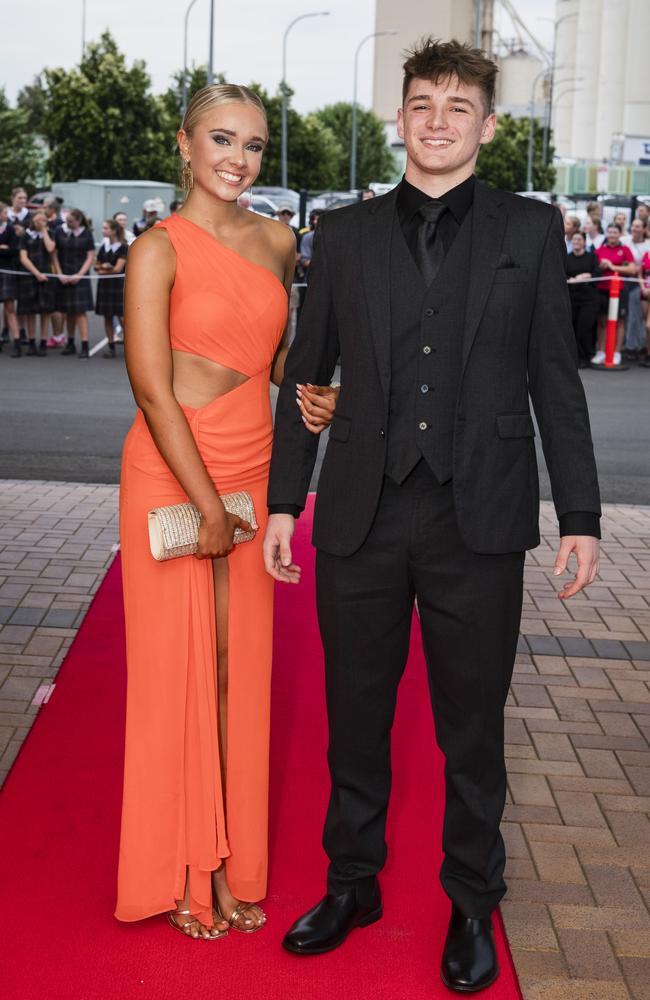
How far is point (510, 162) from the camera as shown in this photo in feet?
233

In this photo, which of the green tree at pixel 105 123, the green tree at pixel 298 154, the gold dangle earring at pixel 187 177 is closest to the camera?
the gold dangle earring at pixel 187 177

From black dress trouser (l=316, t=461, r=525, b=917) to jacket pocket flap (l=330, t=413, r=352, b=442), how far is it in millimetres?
156

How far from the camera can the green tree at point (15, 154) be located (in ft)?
203

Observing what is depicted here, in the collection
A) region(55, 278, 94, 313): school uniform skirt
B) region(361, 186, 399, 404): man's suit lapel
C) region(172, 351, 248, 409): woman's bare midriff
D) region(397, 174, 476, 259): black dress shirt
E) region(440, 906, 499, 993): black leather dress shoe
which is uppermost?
region(397, 174, 476, 259): black dress shirt

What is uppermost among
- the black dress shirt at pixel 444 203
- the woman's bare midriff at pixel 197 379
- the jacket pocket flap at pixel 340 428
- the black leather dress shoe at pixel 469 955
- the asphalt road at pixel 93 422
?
the black dress shirt at pixel 444 203

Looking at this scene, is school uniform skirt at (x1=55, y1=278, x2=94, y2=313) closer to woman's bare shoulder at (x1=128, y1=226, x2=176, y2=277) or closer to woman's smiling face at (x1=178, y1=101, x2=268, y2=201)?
woman's smiling face at (x1=178, y1=101, x2=268, y2=201)

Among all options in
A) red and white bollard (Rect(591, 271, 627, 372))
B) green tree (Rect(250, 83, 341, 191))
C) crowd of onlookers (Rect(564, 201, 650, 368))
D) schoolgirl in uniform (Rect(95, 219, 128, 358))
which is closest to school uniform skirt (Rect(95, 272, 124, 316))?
schoolgirl in uniform (Rect(95, 219, 128, 358))

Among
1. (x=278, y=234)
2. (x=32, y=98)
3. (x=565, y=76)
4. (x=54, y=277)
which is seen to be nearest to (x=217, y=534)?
(x=278, y=234)

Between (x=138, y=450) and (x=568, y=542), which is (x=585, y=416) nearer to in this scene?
(x=568, y=542)

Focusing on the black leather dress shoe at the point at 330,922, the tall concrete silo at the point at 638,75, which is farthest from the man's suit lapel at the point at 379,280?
the tall concrete silo at the point at 638,75

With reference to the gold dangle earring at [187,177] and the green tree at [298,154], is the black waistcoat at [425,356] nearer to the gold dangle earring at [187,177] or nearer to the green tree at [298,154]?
the gold dangle earring at [187,177]

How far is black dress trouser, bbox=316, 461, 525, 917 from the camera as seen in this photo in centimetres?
294

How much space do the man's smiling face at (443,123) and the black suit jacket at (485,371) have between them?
0.13 metres

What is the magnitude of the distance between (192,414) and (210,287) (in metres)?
0.31
